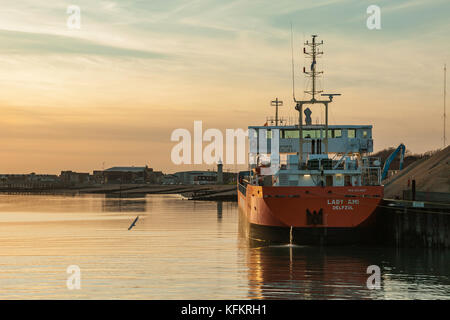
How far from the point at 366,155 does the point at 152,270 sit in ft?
71.3

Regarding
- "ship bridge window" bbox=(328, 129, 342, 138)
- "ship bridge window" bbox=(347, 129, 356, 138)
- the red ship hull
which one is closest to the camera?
the red ship hull

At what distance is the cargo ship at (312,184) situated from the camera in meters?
37.8

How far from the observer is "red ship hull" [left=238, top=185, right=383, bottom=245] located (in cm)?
3775

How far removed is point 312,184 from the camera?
136 ft

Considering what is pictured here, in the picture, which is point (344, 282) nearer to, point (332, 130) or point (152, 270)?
point (152, 270)

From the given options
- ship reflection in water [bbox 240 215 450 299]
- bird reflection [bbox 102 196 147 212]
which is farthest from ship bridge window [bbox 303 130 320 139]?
bird reflection [bbox 102 196 147 212]

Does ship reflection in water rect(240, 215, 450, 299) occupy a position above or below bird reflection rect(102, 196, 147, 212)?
above

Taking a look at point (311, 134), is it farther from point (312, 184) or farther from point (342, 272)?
point (342, 272)

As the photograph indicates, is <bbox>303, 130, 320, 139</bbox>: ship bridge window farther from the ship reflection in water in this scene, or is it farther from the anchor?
the anchor

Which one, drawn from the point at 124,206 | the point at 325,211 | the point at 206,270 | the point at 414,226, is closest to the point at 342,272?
the point at 325,211

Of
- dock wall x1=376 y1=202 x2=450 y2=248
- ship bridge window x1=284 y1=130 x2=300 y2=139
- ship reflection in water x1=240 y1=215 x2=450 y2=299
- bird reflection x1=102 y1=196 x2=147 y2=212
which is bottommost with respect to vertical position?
bird reflection x1=102 y1=196 x2=147 y2=212

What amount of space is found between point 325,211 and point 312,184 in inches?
160

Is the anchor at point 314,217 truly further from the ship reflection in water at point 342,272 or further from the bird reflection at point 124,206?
the bird reflection at point 124,206
